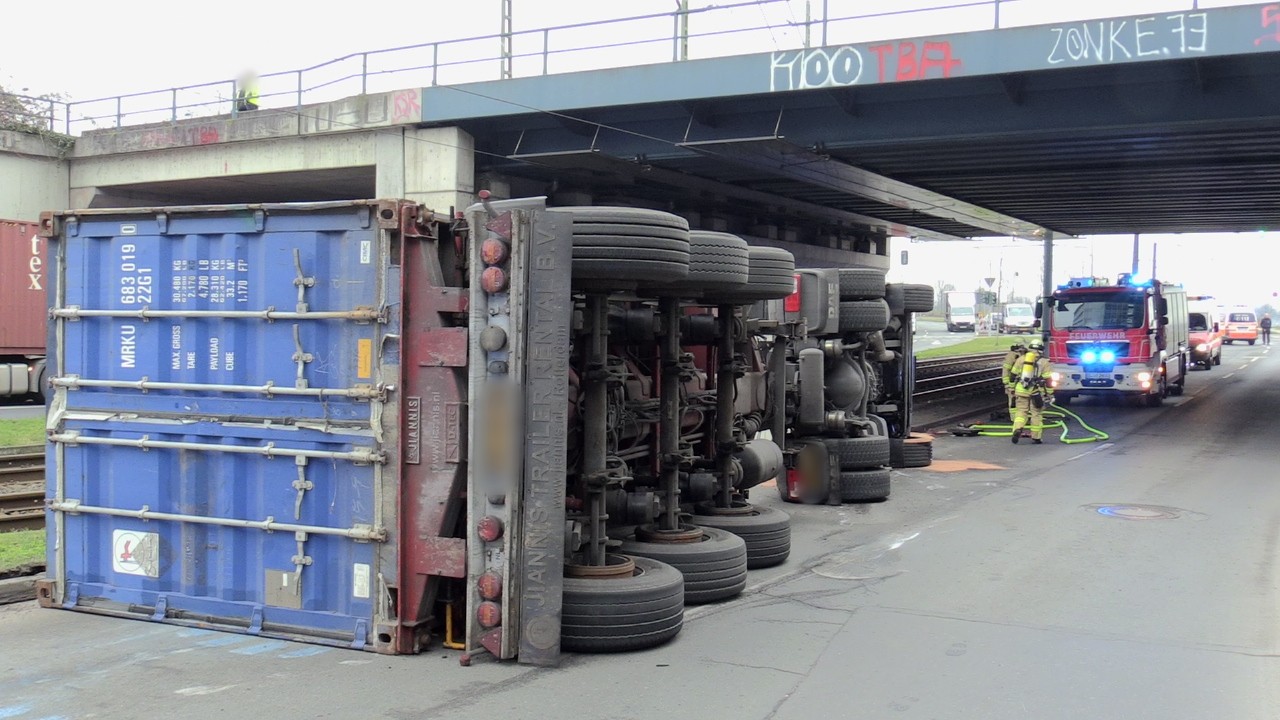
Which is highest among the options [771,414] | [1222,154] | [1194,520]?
[1222,154]

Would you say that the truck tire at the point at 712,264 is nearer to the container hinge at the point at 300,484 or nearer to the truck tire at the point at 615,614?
the truck tire at the point at 615,614

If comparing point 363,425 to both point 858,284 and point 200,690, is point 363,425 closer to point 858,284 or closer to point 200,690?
point 200,690

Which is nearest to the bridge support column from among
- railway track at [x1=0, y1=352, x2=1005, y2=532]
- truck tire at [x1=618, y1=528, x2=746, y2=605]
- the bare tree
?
the bare tree

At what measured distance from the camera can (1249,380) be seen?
3638 centimetres

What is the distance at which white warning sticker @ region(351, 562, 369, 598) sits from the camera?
648 centimetres

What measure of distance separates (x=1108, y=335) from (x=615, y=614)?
831 inches

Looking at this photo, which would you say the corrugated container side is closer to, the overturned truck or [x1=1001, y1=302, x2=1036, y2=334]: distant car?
the overturned truck

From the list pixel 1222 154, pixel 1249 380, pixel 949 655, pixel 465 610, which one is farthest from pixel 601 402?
pixel 1249 380

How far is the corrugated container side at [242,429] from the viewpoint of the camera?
6449 millimetres

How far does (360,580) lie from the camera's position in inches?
256

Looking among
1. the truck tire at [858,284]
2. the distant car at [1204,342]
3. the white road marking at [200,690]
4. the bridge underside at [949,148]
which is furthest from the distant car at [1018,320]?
the white road marking at [200,690]

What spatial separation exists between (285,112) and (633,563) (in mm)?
21581

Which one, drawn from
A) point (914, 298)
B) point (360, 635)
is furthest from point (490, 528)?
point (914, 298)

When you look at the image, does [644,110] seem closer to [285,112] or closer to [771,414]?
[285,112]
